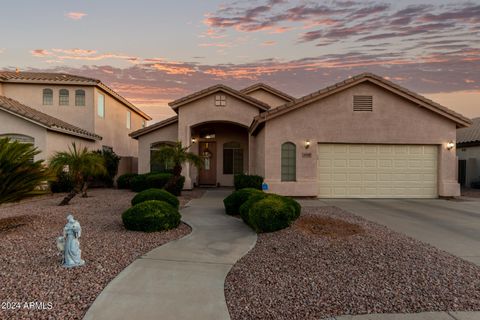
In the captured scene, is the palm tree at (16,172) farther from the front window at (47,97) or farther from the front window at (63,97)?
the front window at (47,97)

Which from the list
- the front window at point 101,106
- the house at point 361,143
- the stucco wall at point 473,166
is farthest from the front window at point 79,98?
the stucco wall at point 473,166

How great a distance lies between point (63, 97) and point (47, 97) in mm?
1056

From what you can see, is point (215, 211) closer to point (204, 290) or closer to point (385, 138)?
point (204, 290)

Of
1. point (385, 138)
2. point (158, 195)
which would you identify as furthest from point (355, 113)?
point (158, 195)

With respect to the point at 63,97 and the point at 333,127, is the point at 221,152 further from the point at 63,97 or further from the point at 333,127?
the point at 63,97

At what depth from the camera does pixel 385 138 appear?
14938 millimetres

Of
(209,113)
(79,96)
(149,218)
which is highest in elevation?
(79,96)

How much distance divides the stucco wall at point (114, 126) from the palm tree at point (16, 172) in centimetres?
1481

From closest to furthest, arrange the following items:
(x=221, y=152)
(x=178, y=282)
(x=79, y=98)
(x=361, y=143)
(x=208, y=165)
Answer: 1. (x=178, y=282)
2. (x=361, y=143)
3. (x=221, y=152)
4. (x=208, y=165)
5. (x=79, y=98)

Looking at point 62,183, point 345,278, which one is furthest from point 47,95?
point 345,278

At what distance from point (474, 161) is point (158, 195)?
71.6 feet

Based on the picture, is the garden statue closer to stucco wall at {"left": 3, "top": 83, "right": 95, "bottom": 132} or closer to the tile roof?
stucco wall at {"left": 3, "top": 83, "right": 95, "bottom": 132}

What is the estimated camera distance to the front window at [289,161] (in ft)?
49.0

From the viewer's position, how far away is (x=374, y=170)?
15.2 metres
